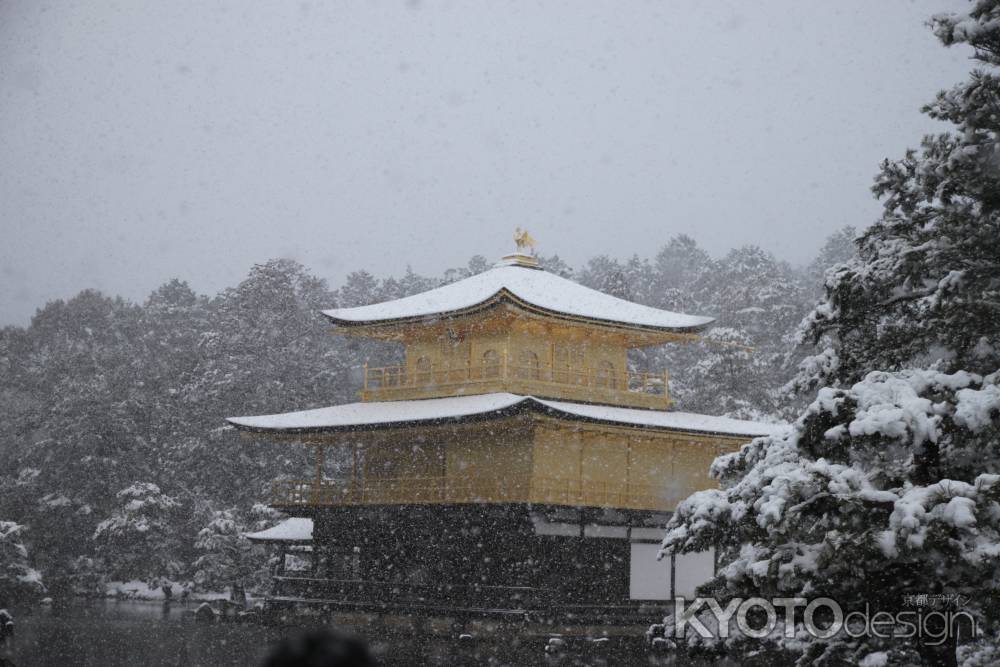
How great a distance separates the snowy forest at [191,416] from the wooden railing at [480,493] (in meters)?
11.0

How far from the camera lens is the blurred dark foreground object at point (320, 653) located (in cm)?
262

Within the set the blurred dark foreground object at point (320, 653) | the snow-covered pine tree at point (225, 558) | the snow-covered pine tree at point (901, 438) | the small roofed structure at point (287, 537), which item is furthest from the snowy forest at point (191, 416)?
the blurred dark foreground object at point (320, 653)

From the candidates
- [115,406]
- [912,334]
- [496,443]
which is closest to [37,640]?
[496,443]

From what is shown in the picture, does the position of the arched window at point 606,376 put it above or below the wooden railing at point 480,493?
above

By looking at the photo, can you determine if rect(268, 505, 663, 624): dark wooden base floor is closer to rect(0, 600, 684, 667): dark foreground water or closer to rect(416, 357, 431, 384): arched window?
rect(0, 600, 684, 667): dark foreground water

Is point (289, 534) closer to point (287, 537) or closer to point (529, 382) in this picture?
point (287, 537)

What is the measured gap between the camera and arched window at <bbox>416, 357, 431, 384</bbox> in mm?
30930

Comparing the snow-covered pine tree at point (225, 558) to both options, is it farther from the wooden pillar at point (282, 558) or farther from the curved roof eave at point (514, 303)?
the curved roof eave at point (514, 303)

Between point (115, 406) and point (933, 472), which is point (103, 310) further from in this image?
point (933, 472)

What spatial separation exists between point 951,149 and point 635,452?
1822 cm

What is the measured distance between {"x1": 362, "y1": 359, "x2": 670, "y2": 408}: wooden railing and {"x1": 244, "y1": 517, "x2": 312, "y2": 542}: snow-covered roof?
5.26 meters

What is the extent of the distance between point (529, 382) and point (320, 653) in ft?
86.0

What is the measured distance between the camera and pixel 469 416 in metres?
25.9

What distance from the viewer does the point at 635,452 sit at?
28703mm
